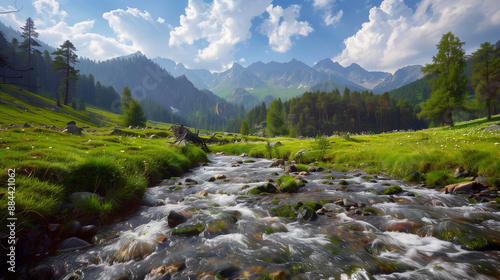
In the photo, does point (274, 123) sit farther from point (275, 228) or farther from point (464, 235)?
point (464, 235)

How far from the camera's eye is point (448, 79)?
41375 mm

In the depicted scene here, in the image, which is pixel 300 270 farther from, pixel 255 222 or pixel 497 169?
pixel 497 169

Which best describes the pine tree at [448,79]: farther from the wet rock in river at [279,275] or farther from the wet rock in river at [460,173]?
the wet rock in river at [279,275]

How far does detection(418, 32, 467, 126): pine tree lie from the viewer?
1622 inches

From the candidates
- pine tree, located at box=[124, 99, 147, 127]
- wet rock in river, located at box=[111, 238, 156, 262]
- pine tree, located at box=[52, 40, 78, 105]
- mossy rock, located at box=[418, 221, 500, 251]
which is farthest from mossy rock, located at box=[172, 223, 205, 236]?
pine tree, located at box=[52, 40, 78, 105]

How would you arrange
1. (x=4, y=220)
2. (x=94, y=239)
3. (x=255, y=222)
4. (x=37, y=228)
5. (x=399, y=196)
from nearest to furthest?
1. (x=4, y=220)
2. (x=37, y=228)
3. (x=94, y=239)
4. (x=255, y=222)
5. (x=399, y=196)

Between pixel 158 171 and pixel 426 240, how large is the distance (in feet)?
39.3

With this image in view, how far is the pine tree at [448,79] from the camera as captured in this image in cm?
4119

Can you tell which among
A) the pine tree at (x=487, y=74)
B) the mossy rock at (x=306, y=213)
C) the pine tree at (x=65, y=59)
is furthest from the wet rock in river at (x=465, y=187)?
the pine tree at (x=65, y=59)

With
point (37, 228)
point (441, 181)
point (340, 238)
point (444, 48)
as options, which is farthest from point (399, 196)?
point (444, 48)

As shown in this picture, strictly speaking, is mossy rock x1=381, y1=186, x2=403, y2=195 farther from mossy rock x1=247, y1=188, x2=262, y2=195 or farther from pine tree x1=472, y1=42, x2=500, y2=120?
pine tree x1=472, y1=42, x2=500, y2=120

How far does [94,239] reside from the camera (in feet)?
16.5

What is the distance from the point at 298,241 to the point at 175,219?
366cm

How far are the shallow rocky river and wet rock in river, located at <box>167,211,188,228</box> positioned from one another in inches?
1.1
